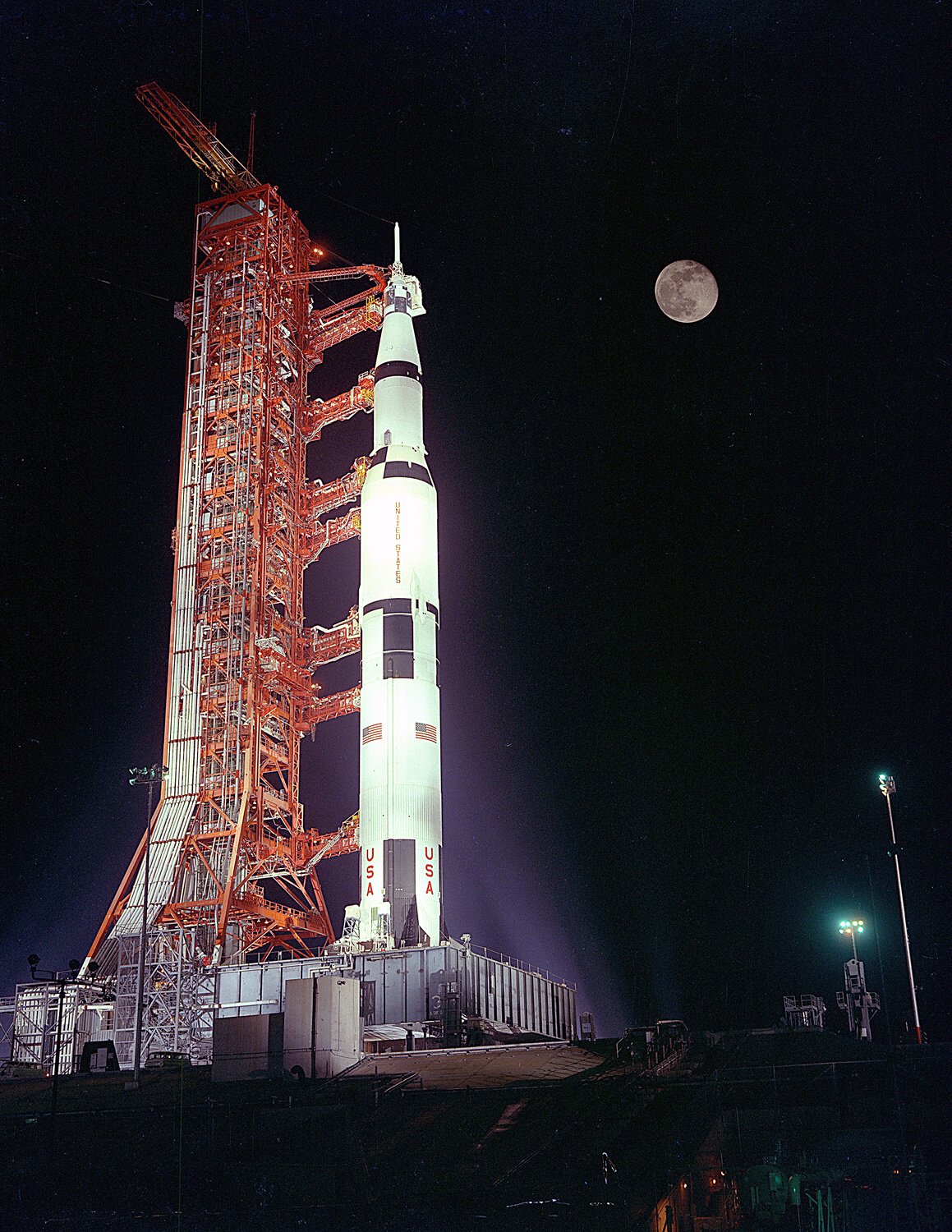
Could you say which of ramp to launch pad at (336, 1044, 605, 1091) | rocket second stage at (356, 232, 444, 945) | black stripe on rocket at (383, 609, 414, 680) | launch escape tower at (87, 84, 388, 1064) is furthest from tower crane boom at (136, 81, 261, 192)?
ramp to launch pad at (336, 1044, 605, 1091)

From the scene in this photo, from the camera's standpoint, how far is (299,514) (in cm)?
5434

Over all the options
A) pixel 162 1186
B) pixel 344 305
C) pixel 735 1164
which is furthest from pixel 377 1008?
pixel 344 305

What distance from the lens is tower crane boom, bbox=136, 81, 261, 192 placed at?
2103 inches

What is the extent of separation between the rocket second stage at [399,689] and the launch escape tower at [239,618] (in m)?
6.01

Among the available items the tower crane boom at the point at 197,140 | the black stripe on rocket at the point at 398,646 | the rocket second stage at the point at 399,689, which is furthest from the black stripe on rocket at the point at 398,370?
the tower crane boom at the point at 197,140

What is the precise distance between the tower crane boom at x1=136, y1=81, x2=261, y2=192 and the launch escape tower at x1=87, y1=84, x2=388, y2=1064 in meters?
0.07

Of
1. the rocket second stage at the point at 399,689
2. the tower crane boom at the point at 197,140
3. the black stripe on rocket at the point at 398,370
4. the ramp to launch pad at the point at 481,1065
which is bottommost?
the ramp to launch pad at the point at 481,1065

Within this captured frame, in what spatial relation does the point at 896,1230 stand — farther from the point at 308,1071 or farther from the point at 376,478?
the point at 376,478

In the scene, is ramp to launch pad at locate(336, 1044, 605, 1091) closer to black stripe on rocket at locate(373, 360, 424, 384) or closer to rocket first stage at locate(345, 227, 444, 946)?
rocket first stage at locate(345, 227, 444, 946)

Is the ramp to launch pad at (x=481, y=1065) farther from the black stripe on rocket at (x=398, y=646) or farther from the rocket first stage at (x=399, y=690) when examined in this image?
the black stripe on rocket at (x=398, y=646)

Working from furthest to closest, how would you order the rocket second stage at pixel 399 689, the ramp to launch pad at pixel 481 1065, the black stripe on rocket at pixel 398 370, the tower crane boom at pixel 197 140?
1. the tower crane boom at pixel 197 140
2. the black stripe on rocket at pixel 398 370
3. the rocket second stage at pixel 399 689
4. the ramp to launch pad at pixel 481 1065

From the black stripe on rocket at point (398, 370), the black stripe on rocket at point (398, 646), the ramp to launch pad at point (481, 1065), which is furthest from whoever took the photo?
the black stripe on rocket at point (398, 370)

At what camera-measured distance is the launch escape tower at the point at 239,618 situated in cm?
4475

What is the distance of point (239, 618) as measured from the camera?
162 ft
